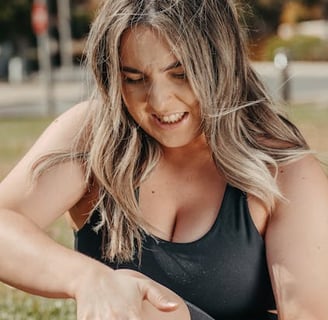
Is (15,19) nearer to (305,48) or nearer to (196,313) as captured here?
(305,48)

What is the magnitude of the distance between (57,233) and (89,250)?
9.24 feet

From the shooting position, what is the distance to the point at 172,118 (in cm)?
227

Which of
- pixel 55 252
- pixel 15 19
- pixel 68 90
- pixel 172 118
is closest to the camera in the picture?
pixel 55 252

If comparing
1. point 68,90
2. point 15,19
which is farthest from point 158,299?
point 15,19

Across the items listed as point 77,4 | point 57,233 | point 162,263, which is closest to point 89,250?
point 162,263

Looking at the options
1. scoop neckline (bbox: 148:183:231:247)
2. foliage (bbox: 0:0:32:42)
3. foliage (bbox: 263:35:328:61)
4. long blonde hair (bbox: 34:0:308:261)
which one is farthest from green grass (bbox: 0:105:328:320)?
foliage (bbox: 0:0:32:42)

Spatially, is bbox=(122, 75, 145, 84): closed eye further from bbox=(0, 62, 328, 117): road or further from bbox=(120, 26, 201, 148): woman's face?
bbox=(0, 62, 328, 117): road

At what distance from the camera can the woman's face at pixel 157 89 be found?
2217 mm

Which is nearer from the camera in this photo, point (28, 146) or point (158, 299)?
point (158, 299)

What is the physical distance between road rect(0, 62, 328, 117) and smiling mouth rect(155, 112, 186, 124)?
9650 millimetres

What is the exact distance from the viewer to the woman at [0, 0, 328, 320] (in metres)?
2.22

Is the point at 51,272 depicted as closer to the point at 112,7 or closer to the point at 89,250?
the point at 89,250

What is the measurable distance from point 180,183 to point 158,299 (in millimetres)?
557

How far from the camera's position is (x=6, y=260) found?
7.27 feet
